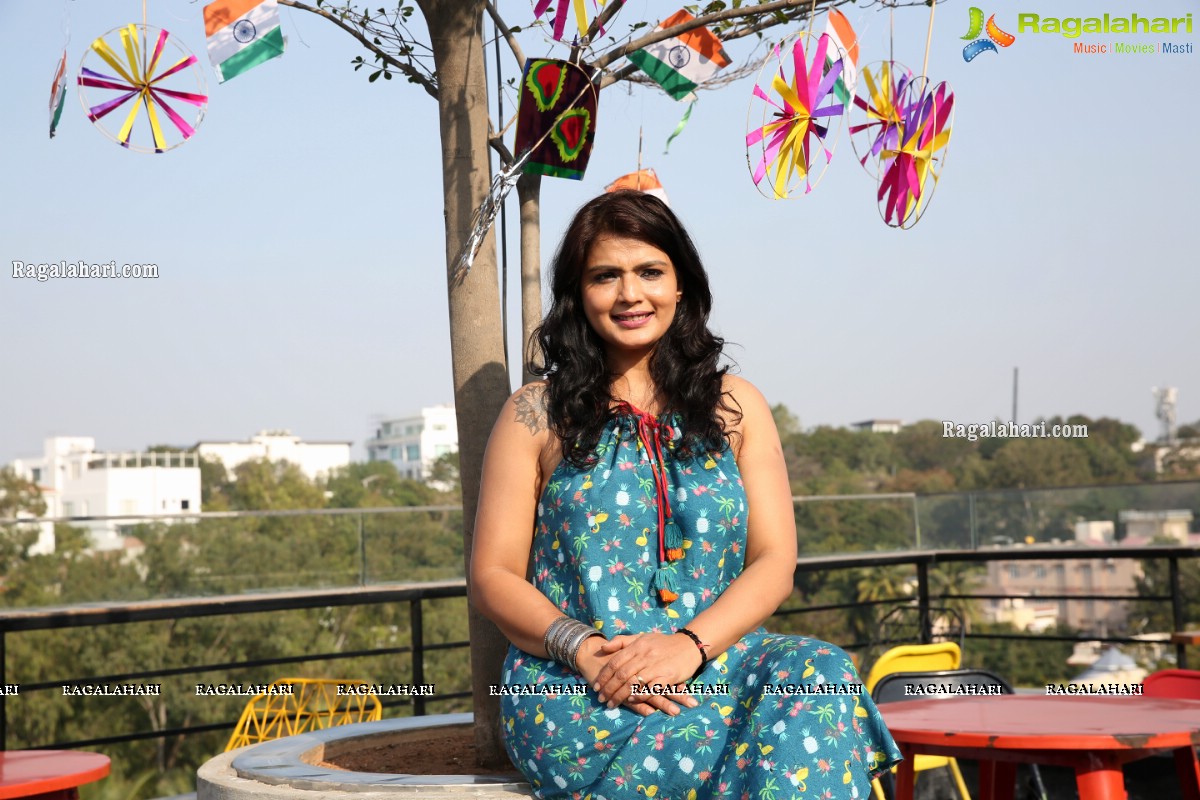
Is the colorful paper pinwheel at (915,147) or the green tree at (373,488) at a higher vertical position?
the colorful paper pinwheel at (915,147)

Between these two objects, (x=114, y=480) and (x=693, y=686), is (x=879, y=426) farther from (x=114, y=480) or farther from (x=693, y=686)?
(x=693, y=686)

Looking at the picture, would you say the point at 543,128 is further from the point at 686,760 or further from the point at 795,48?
the point at 686,760

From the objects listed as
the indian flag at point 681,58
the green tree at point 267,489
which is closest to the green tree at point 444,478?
the green tree at point 267,489

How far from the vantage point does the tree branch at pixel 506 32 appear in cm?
277

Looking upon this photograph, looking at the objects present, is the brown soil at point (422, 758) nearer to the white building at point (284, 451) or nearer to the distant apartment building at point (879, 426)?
the distant apartment building at point (879, 426)

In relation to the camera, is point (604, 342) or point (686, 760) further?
point (604, 342)

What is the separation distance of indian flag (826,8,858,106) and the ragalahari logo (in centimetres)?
29

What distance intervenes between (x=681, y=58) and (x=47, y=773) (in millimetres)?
2020

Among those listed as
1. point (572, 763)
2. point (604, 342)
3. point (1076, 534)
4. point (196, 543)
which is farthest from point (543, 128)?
point (196, 543)

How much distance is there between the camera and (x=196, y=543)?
363 inches

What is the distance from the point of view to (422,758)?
8.18 feet

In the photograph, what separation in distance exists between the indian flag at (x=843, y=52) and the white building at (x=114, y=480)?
4203 cm

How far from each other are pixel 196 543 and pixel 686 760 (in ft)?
26.8

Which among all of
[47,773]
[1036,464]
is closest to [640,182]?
[47,773]
